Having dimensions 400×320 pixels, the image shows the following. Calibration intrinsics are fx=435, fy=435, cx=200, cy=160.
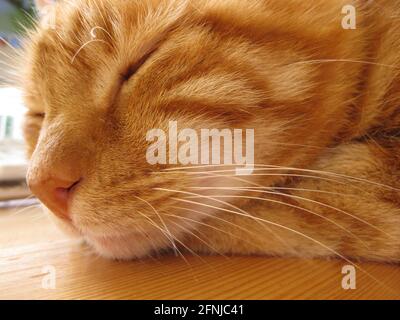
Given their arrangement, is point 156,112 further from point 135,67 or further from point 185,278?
point 185,278

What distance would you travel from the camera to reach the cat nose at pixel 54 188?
0.68 metres

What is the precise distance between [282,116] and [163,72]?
A: 0.66 ft

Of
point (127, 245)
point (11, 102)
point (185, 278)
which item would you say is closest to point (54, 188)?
point (127, 245)

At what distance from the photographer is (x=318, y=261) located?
2.16 feet

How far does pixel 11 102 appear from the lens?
1.09 metres

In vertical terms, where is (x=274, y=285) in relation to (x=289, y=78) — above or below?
below

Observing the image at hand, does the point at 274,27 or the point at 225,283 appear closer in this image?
the point at 225,283

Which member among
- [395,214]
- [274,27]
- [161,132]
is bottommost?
[395,214]

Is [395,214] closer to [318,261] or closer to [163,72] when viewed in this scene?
[318,261]

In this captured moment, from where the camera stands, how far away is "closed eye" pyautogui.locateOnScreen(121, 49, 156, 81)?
719 mm

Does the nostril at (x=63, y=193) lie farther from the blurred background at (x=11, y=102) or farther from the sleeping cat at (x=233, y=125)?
the blurred background at (x=11, y=102)
